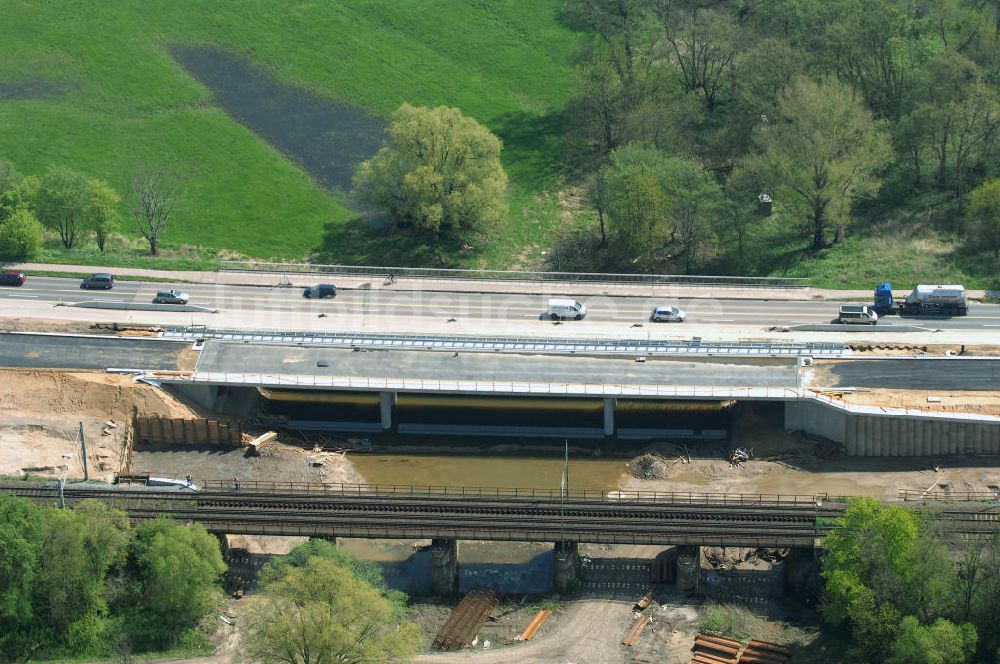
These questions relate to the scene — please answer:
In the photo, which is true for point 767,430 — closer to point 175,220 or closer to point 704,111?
point 704,111

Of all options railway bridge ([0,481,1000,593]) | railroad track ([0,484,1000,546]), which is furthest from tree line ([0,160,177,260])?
railroad track ([0,484,1000,546])

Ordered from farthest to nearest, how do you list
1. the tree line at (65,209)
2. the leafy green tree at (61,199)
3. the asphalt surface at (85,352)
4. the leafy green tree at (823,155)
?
the leafy green tree at (61,199) < the tree line at (65,209) < the leafy green tree at (823,155) < the asphalt surface at (85,352)

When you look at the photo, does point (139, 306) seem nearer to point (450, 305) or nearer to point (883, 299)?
point (450, 305)

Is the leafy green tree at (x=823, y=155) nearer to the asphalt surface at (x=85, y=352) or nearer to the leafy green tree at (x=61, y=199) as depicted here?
the asphalt surface at (x=85, y=352)

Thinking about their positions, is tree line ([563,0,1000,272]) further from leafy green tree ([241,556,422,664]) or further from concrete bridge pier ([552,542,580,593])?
leafy green tree ([241,556,422,664])

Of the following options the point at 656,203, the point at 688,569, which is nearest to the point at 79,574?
the point at 688,569

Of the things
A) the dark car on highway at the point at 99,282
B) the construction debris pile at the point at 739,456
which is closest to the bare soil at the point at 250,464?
the dark car on highway at the point at 99,282
